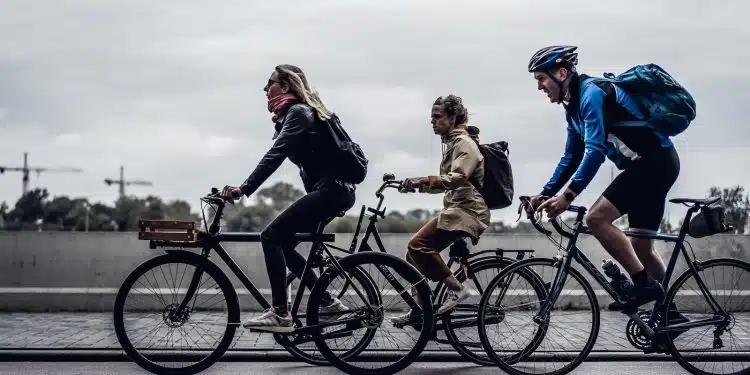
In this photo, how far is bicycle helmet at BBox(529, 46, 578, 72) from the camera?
6.02m

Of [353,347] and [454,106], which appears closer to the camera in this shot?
[353,347]

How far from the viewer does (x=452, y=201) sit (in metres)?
6.55

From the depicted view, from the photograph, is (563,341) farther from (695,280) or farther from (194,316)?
(194,316)

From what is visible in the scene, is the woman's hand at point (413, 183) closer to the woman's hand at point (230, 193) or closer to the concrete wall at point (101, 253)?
the woman's hand at point (230, 193)

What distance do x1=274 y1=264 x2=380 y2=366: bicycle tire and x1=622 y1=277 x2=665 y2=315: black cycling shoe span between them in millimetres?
1585

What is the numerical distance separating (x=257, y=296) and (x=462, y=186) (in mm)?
1527

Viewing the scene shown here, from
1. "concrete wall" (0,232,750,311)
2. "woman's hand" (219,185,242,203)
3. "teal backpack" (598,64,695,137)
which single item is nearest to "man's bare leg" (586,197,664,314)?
"teal backpack" (598,64,695,137)

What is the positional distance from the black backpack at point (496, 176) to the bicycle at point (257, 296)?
81cm

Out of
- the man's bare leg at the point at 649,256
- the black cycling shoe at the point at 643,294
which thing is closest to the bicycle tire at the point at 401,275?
the black cycling shoe at the point at 643,294

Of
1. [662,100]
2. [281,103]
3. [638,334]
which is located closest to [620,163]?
[662,100]

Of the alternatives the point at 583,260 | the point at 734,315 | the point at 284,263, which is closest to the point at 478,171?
the point at 583,260

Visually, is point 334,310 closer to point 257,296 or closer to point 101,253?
point 257,296

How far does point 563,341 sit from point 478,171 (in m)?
1.24

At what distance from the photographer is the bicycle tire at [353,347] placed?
20.7 ft
